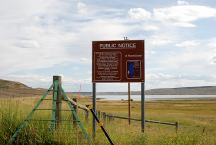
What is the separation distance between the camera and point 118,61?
14.1 meters

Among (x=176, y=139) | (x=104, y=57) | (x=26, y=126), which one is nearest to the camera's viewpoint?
(x=176, y=139)

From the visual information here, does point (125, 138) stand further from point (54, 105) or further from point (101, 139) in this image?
point (54, 105)

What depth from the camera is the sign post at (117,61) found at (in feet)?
46.0

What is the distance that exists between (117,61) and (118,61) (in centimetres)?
3

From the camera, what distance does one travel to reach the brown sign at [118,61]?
46.0ft

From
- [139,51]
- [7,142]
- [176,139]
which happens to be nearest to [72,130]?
[7,142]

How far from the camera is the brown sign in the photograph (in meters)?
14.0

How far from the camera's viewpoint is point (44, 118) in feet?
40.8

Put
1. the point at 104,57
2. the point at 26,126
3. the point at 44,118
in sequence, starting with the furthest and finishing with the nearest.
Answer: the point at 104,57 → the point at 44,118 → the point at 26,126

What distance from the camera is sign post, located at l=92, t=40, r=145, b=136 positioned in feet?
46.0

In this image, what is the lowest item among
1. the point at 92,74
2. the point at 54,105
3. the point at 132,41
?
the point at 54,105

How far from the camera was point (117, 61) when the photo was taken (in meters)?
14.1

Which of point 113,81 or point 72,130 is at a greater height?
point 113,81

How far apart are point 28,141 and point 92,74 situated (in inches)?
136
